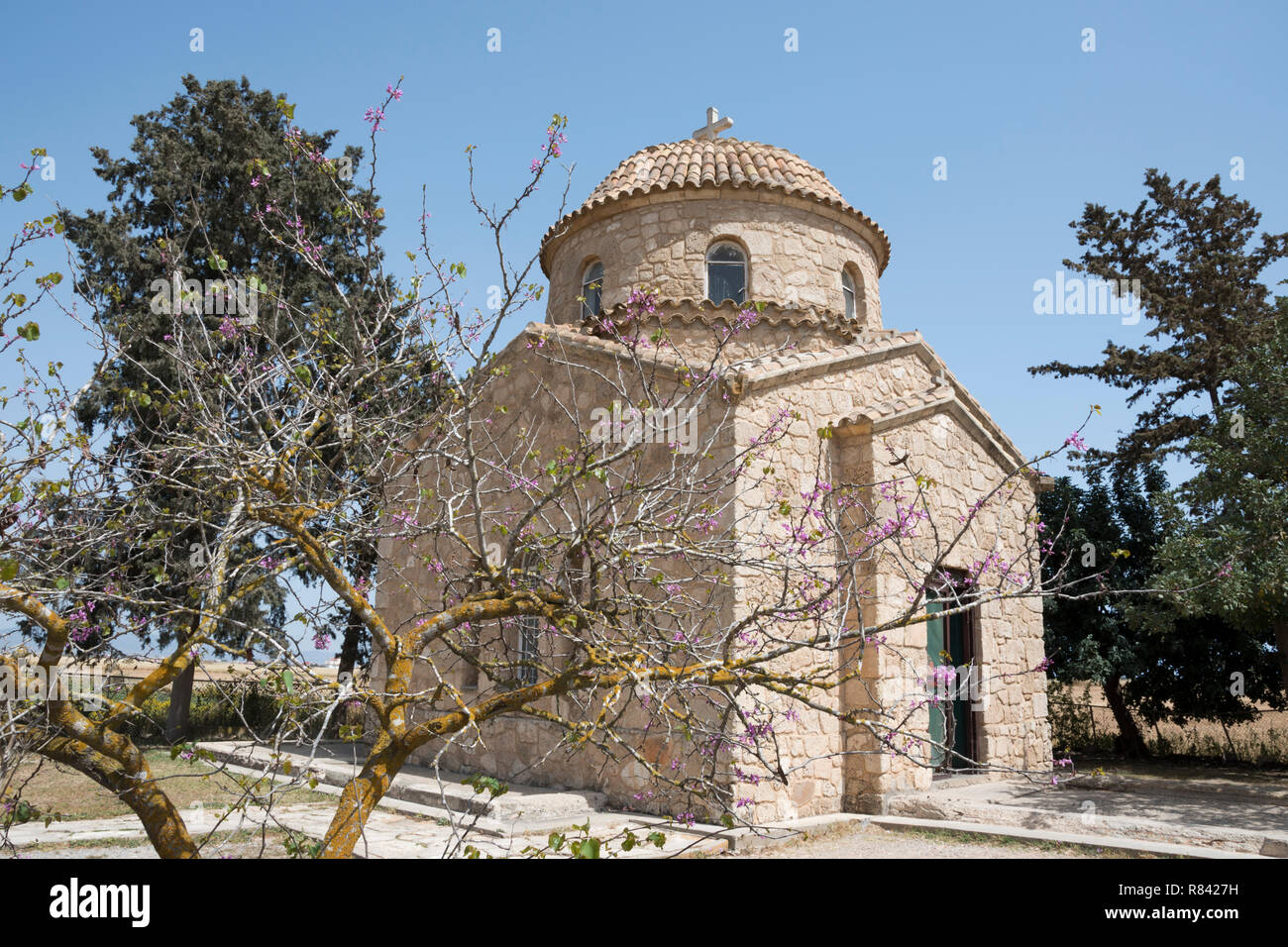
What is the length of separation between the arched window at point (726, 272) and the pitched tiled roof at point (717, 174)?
0.89 meters

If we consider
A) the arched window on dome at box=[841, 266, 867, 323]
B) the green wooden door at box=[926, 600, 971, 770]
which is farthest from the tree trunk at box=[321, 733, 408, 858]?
the arched window on dome at box=[841, 266, 867, 323]

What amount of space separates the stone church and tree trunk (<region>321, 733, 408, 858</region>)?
4442 mm

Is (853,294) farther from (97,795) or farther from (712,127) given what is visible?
(97,795)

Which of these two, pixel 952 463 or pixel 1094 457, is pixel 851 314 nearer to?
pixel 952 463

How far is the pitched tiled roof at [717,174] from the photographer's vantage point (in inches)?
454

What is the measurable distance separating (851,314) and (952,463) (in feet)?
11.3

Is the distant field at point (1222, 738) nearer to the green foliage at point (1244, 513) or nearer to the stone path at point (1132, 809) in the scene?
the green foliage at point (1244, 513)

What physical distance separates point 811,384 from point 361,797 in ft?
22.1

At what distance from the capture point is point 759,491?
777cm

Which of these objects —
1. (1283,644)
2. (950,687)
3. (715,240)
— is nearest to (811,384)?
(715,240)

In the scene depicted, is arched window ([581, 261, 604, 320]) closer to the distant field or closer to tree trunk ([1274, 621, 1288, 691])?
tree trunk ([1274, 621, 1288, 691])

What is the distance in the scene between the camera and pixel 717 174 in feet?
38.1

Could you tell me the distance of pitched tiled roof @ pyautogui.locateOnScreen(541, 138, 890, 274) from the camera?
454 inches

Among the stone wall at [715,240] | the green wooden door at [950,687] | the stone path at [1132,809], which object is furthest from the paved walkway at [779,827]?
the stone wall at [715,240]
